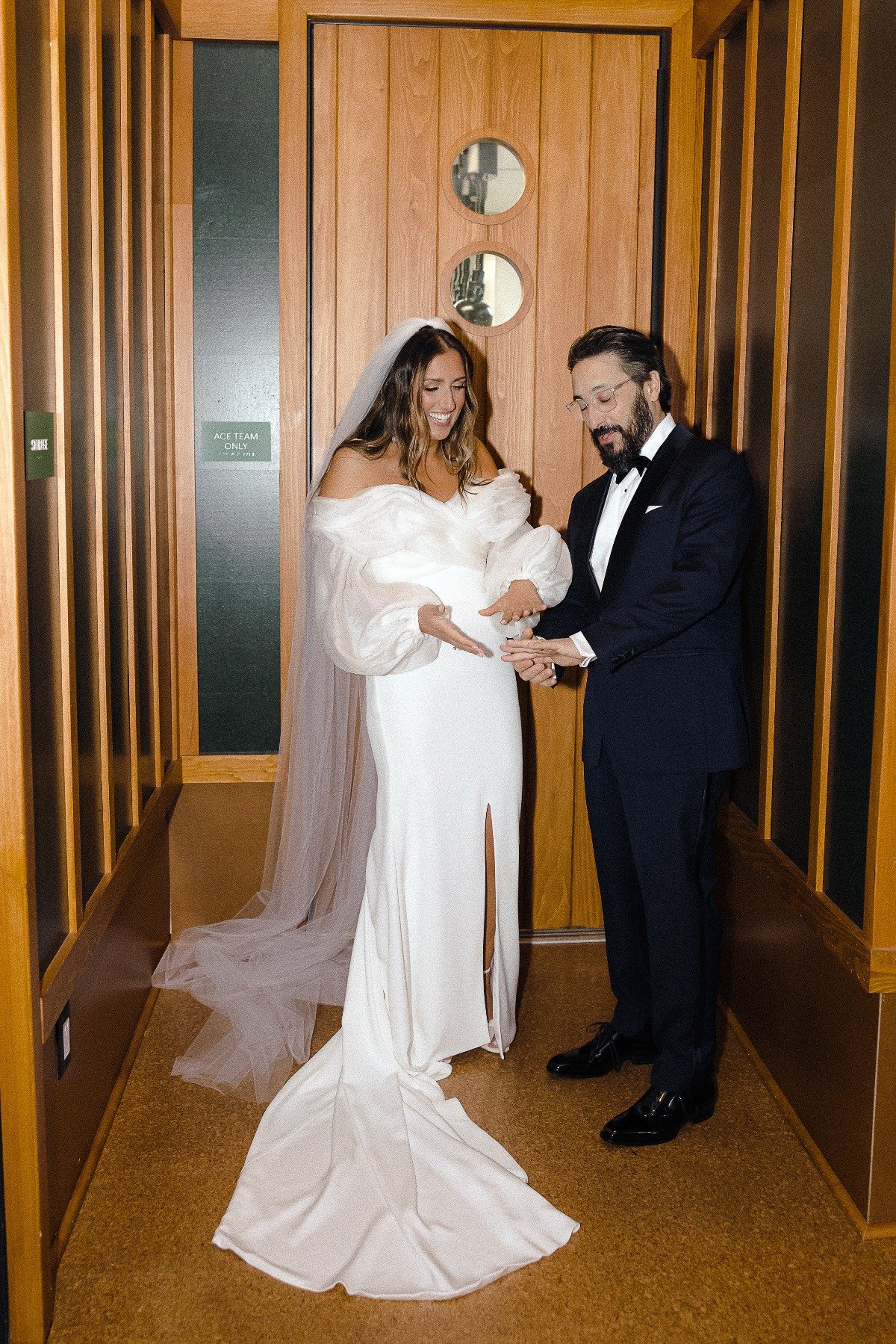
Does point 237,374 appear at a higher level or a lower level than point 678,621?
higher

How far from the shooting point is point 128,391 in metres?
3.07

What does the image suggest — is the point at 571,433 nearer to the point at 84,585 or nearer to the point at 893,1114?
the point at 84,585

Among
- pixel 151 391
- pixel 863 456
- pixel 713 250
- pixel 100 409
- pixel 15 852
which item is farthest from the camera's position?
pixel 713 250

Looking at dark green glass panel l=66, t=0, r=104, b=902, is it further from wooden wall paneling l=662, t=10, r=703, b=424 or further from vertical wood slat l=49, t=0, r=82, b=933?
wooden wall paneling l=662, t=10, r=703, b=424

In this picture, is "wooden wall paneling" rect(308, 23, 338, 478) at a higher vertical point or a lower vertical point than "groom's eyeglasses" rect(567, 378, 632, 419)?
higher

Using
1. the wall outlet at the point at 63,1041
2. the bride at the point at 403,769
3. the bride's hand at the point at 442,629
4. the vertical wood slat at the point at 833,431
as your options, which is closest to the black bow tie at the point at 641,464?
the bride at the point at 403,769

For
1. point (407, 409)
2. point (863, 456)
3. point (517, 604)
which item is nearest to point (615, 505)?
point (517, 604)

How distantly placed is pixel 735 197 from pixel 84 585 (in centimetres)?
204

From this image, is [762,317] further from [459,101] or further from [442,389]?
[459,101]

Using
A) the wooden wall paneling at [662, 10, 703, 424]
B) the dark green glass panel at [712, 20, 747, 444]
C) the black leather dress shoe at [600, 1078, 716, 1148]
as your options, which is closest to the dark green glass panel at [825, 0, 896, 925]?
the black leather dress shoe at [600, 1078, 716, 1148]

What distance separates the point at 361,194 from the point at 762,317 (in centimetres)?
129

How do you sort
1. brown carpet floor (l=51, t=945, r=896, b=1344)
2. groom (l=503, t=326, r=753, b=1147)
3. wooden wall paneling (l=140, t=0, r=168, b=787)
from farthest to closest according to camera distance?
wooden wall paneling (l=140, t=0, r=168, b=787) → groom (l=503, t=326, r=753, b=1147) → brown carpet floor (l=51, t=945, r=896, b=1344)

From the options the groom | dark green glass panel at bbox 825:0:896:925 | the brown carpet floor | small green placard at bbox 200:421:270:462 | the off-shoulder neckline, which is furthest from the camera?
small green placard at bbox 200:421:270:462

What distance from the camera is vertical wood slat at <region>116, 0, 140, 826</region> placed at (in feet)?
9.66
